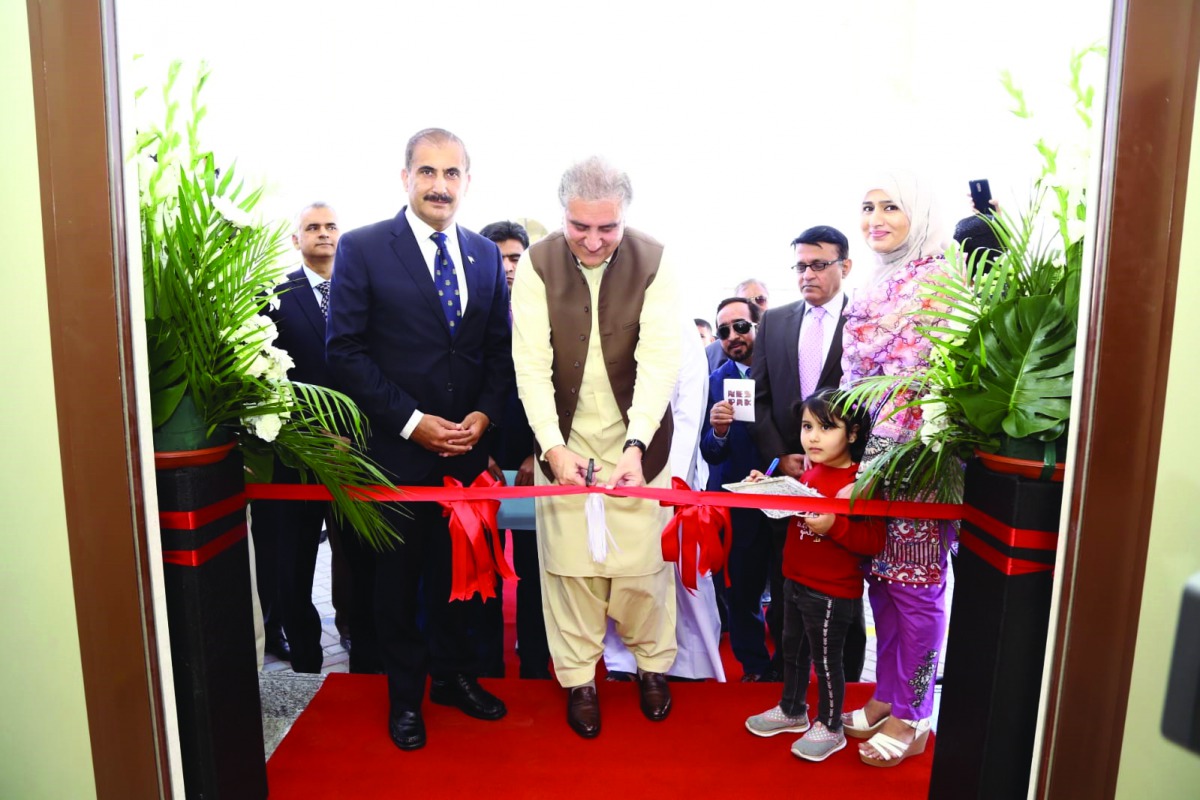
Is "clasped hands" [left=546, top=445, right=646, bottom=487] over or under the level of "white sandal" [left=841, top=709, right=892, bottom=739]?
over

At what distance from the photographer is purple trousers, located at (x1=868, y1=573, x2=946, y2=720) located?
→ 225cm

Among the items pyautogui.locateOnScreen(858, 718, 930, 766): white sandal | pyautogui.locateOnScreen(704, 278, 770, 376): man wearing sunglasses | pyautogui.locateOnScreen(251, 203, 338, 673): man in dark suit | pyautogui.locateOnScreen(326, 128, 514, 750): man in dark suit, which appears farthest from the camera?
pyautogui.locateOnScreen(704, 278, 770, 376): man wearing sunglasses

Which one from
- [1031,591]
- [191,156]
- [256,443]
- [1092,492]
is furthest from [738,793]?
[191,156]

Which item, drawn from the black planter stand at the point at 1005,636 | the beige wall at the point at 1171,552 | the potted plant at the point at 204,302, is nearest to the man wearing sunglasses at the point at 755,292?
the black planter stand at the point at 1005,636

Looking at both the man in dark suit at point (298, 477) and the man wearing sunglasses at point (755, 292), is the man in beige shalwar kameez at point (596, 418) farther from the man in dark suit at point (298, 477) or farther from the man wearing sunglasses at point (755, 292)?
the man wearing sunglasses at point (755, 292)

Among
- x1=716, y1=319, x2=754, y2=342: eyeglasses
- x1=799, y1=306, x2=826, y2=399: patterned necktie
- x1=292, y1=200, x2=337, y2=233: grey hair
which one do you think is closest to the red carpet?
x1=799, y1=306, x2=826, y2=399: patterned necktie

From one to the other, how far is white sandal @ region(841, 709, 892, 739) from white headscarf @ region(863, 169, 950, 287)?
4.20ft

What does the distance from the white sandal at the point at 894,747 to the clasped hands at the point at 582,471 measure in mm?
961

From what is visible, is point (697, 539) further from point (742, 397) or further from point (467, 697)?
point (467, 697)

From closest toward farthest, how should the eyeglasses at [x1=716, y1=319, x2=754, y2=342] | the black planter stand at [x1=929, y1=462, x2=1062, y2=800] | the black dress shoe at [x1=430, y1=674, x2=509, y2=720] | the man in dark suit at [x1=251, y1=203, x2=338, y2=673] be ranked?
the black planter stand at [x1=929, y1=462, x2=1062, y2=800] → the black dress shoe at [x1=430, y1=674, x2=509, y2=720] → the man in dark suit at [x1=251, y1=203, x2=338, y2=673] → the eyeglasses at [x1=716, y1=319, x2=754, y2=342]

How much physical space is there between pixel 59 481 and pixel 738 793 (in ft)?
5.73

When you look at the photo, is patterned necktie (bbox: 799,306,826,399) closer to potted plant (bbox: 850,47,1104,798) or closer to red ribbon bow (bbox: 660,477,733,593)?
red ribbon bow (bbox: 660,477,733,593)

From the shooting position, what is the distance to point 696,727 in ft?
8.20

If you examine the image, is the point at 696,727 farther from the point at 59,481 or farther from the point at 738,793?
the point at 59,481
